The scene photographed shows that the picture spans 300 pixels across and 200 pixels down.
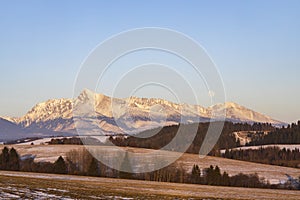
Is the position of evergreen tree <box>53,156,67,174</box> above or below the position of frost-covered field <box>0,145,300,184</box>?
below

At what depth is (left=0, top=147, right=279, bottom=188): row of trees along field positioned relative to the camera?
113 metres

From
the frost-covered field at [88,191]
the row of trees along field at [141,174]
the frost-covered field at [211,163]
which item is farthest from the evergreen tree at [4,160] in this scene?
the frost-covered field at [88,191]

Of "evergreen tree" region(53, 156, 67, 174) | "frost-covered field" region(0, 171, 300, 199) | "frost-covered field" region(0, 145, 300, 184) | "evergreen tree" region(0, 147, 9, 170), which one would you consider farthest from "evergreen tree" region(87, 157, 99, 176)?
"frost-covered field" region(0, 171, 300, 199)

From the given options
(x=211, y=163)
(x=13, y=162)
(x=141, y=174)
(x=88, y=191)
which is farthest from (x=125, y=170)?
(x=88, y=191)

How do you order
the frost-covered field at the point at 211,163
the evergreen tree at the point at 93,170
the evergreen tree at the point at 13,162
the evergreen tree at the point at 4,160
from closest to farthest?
the evergreen tree at the point at 93,170 → the evergreen tree at the point at 13,162 → the evergreen tree at the point at 4,160 → the frost-covered field at the point at 211,163

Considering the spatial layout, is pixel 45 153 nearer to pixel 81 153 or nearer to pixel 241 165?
pixel 81 153

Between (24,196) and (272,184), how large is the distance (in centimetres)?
9283

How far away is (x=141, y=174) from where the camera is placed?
119 metres

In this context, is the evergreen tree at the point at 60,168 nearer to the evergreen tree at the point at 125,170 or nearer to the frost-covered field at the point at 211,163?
the evergreen tree at the point at 125,170

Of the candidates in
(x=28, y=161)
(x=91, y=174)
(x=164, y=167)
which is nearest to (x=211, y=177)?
(x=164, y=167)

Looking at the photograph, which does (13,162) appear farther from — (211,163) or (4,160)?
(211,163)

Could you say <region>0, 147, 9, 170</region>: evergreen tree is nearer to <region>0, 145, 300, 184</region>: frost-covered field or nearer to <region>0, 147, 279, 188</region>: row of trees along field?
<region>0, 147, 279, 188</region>: row of trees along field

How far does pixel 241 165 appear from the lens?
477 ft

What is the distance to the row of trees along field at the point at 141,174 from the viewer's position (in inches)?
4459
